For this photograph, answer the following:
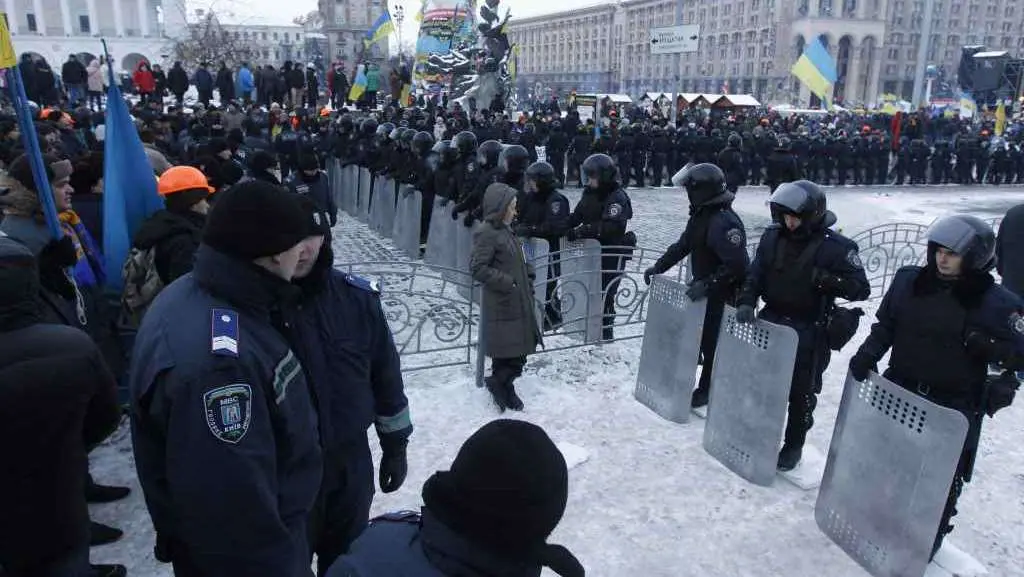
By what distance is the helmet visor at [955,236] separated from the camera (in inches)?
127

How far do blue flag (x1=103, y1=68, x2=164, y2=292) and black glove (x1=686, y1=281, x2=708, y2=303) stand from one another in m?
3.69

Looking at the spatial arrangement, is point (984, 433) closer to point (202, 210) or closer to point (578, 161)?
point (202, 210)

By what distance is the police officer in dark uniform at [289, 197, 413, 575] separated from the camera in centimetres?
240

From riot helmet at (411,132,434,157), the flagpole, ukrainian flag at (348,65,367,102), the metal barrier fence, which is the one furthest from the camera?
ukrainian flag at (348,65,367,102)

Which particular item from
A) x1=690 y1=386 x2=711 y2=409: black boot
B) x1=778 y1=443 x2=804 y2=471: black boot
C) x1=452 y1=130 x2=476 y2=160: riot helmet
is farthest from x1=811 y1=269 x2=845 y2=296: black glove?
x1=452 y1=130 x2=476 y2=160: riot helmet

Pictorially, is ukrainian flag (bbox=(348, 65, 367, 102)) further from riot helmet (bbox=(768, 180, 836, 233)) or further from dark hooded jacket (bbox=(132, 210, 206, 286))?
riot helmet (bbox=(768, 180, 836, 233))

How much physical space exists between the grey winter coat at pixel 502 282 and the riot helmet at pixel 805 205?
→ 1.80 metres

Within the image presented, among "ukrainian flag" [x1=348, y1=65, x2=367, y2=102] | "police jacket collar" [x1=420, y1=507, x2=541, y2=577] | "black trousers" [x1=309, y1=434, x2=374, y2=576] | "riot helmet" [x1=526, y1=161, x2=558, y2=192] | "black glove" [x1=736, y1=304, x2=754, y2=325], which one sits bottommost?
"black trousers" [x1=309, y1=434, x2=374, y2=576]

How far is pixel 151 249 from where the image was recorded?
12.3 ft

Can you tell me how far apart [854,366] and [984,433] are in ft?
8.13

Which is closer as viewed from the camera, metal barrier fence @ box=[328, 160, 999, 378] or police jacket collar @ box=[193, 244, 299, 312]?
police jacket collar @ box=[193, 244, 299, 312]

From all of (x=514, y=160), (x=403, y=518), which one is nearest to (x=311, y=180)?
(x=514, y=160)

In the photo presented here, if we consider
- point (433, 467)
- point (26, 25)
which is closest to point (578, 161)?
point (433, 467)

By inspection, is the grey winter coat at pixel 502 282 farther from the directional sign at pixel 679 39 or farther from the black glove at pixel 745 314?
the directional sign at pixel 679 39
